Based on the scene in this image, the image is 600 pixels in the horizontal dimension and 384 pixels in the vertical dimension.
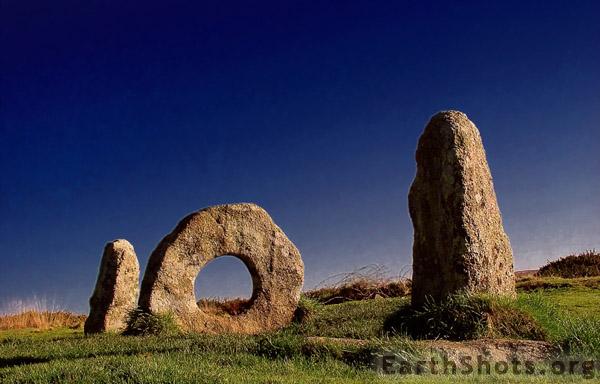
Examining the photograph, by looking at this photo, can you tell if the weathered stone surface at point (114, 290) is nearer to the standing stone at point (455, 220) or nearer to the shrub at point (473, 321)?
the standing stone at point (455, 220)

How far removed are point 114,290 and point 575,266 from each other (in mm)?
17165

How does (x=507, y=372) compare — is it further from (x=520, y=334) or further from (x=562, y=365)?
(x=520, y=334)

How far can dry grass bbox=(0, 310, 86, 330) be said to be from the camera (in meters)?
24.0

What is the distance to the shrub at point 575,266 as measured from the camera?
81.9 feet

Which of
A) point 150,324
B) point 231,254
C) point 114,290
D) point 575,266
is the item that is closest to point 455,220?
point 231,254

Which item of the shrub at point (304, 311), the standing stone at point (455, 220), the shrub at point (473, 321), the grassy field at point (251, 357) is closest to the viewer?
the grassy field at point (251, 357)

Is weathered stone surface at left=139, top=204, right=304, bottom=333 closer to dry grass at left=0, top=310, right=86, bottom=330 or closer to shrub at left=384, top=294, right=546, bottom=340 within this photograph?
shrub at left=384, top=294, right=546, bottom=340

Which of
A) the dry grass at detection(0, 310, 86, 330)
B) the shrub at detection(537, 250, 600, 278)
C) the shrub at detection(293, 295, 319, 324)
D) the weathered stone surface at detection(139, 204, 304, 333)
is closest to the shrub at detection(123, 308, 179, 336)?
the weathered stone surface at detection(139, 204, 304, 333)

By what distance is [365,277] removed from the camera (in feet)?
82.1

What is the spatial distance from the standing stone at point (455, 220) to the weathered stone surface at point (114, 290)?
8.39m

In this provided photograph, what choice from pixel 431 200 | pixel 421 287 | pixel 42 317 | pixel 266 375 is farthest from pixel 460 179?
pixel 42 317

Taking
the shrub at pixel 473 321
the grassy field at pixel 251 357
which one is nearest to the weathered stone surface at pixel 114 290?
the grassy field at pixel 251 357

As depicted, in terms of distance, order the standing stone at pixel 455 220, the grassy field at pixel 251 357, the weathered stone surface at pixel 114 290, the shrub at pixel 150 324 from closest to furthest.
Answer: the grassy field at pixel 251 357
the standing stone at pixel 455 220
the shrub at pixel 150 324
the weathered stone surface at pixel 114 290

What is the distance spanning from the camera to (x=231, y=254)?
58.7 ft
